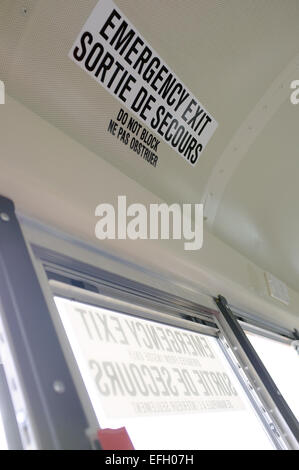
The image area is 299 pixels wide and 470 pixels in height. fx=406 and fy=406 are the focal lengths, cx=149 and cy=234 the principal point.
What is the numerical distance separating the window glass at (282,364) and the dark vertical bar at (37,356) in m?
1.26

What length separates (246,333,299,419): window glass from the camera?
1.82 meters

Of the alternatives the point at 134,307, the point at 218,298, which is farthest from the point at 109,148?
the point at 218,298

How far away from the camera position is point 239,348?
64.6 inches

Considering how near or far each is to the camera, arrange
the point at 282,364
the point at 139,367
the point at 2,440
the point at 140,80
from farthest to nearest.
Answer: the point at 282,364, the point at 140,80, the point at 139,367, the point at 2,440

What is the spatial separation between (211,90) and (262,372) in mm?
1136

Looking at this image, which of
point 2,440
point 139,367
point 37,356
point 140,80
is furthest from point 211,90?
point 2,440

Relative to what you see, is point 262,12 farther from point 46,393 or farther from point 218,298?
point 46,393

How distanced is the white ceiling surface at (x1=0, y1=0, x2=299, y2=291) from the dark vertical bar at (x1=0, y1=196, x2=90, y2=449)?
0.53m

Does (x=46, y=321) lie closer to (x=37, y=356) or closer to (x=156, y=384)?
(x=37, y=356)

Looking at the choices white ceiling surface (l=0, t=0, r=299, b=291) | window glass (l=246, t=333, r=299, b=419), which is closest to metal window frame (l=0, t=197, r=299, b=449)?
white ceiling surface (l=0, t=0, r=299, b=291)

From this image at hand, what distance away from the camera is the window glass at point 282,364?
5.98 ft

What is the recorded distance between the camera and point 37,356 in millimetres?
770

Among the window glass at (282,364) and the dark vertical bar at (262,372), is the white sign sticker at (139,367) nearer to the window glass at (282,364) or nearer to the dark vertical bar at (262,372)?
the dark vertical bar at (262,372)

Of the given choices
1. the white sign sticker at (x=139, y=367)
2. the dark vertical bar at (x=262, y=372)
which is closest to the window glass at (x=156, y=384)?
the white sign sticker at (x=139, y=367)
